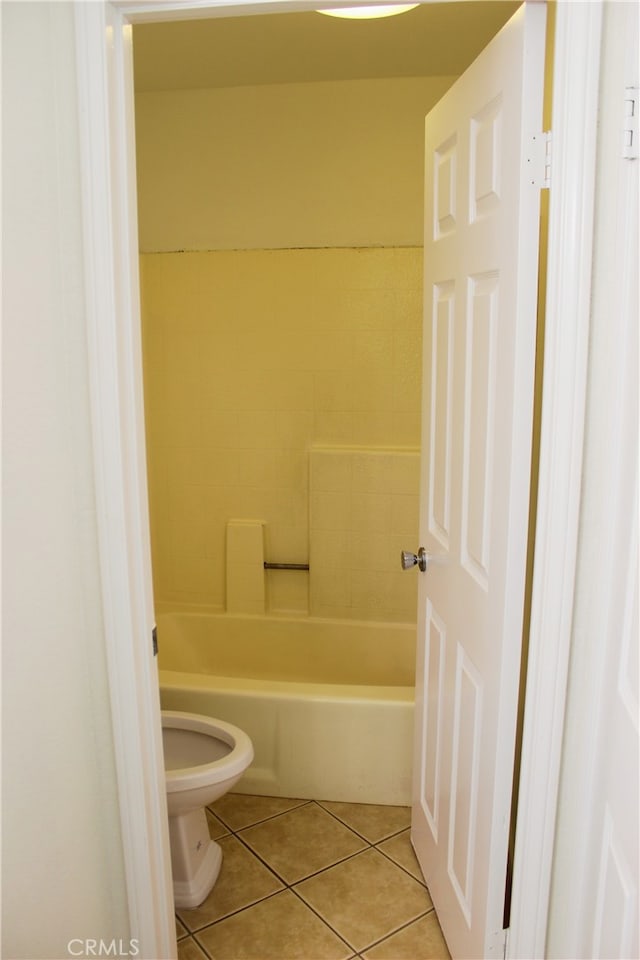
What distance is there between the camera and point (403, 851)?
233 cm

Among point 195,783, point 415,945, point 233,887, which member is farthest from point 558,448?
point 233,887

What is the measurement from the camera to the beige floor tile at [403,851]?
224cm

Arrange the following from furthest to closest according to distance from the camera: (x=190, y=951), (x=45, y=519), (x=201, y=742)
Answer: (x=201, y=742)
(x=190, y=951)
(x=45, y=519)

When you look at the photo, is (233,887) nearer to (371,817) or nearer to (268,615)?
(371,817)

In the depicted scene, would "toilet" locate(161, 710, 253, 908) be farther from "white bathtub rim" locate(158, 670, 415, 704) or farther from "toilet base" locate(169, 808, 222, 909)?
"white bathtub rim" locate(158, 670, 415, 704)

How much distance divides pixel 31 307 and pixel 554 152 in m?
0.90

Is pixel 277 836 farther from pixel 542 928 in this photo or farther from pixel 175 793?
pixel 542 928

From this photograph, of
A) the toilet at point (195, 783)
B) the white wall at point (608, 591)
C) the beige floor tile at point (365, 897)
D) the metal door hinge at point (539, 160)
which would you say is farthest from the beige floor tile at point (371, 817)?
the metal door hinge at point (539, 160)

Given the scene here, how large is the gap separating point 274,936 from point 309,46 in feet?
9.26

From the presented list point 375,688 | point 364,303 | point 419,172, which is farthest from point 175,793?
point 419,172

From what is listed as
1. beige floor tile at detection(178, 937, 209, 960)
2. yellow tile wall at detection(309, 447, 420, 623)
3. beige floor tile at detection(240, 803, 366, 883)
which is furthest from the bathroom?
beige floor tile at detection(178, 937, 209, 960)

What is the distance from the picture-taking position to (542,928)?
4.79 ft

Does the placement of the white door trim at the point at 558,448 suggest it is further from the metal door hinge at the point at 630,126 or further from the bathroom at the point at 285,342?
the bathroom at the point at 285,342

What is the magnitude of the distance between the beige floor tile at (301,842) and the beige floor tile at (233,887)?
0.04 metres
